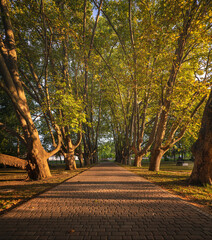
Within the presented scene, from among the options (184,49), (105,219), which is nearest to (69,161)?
(105,219)

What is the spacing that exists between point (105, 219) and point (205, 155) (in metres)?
5.19

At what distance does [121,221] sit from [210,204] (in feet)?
9.54

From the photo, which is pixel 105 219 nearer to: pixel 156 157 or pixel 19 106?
pixel 19 106

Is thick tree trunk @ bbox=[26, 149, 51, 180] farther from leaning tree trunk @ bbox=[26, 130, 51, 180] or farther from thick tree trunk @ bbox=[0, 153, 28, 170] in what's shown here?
thick tree trunk @ bbox=[0, 153, 28, 170]

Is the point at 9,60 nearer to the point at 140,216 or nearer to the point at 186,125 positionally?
the point at 140,216

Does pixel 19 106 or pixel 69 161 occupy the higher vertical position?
pixel 19 106

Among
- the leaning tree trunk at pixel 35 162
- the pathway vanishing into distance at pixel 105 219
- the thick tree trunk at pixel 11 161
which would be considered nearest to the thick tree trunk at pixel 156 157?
the pathway vanishing into distance at pixel 105 219

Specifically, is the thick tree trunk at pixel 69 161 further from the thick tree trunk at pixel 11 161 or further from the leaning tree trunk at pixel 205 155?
the leaning tree trunk at pixel 205 155

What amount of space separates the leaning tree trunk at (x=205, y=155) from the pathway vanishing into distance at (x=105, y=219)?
7.83 feet

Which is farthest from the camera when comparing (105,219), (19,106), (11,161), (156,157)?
(156,157)

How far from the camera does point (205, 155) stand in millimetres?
6312

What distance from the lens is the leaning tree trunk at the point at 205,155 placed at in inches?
246

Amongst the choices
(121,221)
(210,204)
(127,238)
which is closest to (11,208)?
(121,221)

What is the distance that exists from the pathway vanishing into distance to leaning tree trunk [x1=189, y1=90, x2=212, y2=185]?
2.39 meters
